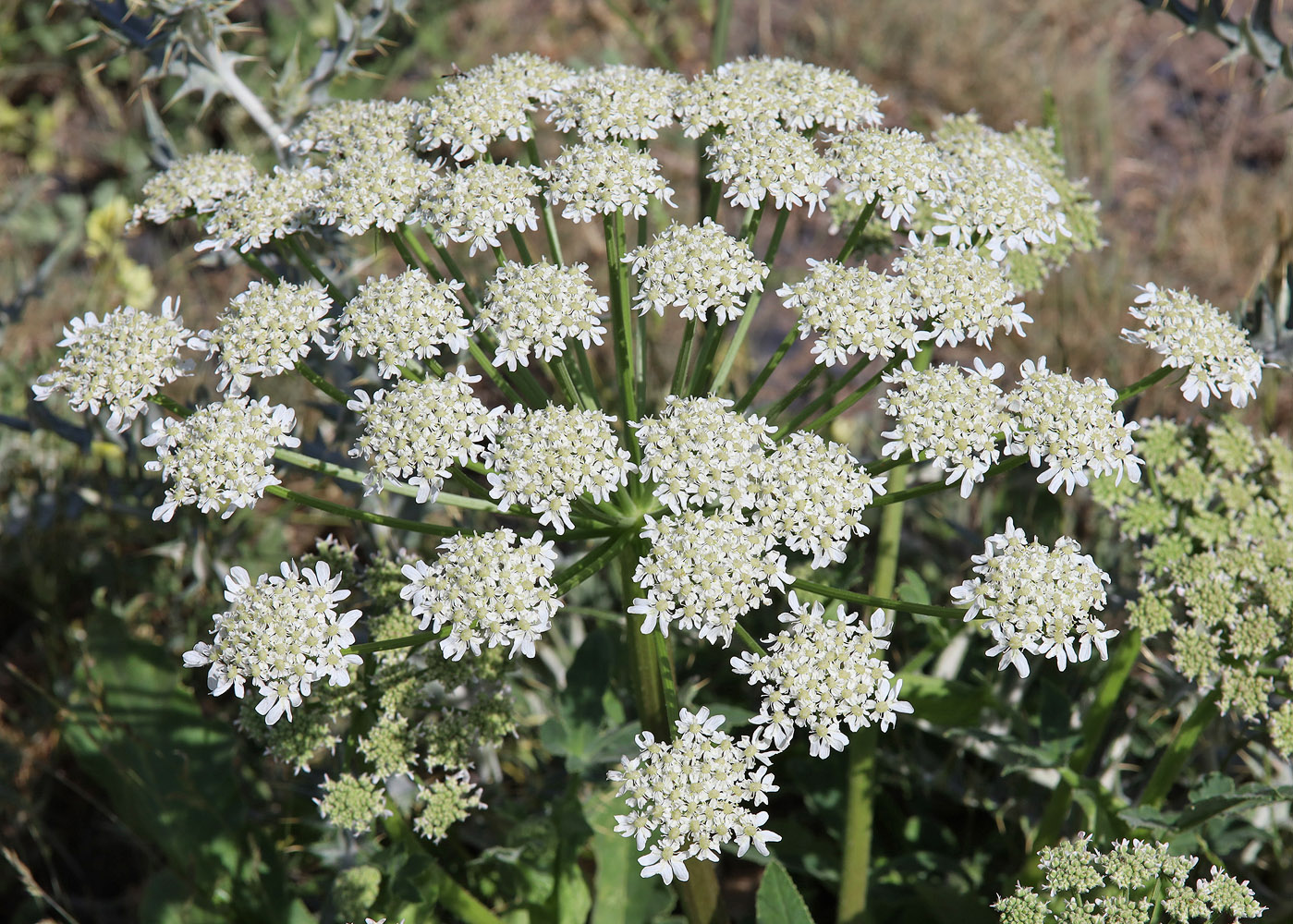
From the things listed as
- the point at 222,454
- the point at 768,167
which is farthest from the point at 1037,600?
the point at 222,454

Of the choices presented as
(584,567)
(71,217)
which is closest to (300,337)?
(584,567)

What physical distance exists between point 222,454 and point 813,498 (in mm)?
1611

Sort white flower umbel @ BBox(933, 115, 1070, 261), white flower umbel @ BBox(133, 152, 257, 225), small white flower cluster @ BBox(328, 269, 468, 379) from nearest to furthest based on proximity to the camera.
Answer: small white flower cluster @ BBox(328, 269, 468, 379), white flower umbel @ BBox(933, 115, 1070, 261), white flower umbel @ BBox(133, 152, 257, 225)

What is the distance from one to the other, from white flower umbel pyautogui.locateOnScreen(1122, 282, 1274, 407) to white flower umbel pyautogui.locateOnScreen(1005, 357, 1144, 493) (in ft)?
1.06

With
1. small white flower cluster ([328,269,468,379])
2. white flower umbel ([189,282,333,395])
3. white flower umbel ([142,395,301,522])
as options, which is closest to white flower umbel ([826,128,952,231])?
small white flower cluster ([328,269,468,379])

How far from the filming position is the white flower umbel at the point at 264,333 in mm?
2906

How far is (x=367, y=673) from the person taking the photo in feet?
10.0

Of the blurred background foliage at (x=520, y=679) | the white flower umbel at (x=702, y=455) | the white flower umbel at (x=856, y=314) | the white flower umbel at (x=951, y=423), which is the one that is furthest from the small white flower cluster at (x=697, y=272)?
the blurred background foliage at (x=520, y=679)

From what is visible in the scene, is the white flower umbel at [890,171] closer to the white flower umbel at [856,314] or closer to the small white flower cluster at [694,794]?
the white flower umbel at [856,314]

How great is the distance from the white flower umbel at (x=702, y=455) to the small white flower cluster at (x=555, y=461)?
104 mm

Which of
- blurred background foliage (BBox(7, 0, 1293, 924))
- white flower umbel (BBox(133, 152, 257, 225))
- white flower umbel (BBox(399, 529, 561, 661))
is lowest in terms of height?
blurred background foliage (BBox(7, 0, 1293, 924))

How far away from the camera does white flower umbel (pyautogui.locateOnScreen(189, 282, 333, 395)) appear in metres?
2.91

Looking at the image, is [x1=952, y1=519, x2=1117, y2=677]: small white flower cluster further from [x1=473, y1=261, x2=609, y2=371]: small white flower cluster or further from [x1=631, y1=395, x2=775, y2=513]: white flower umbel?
[x1=473, y1=261, x2=609, y2=371]: small white flower cluster

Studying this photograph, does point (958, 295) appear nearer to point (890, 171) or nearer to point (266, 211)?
point (890, 171)
